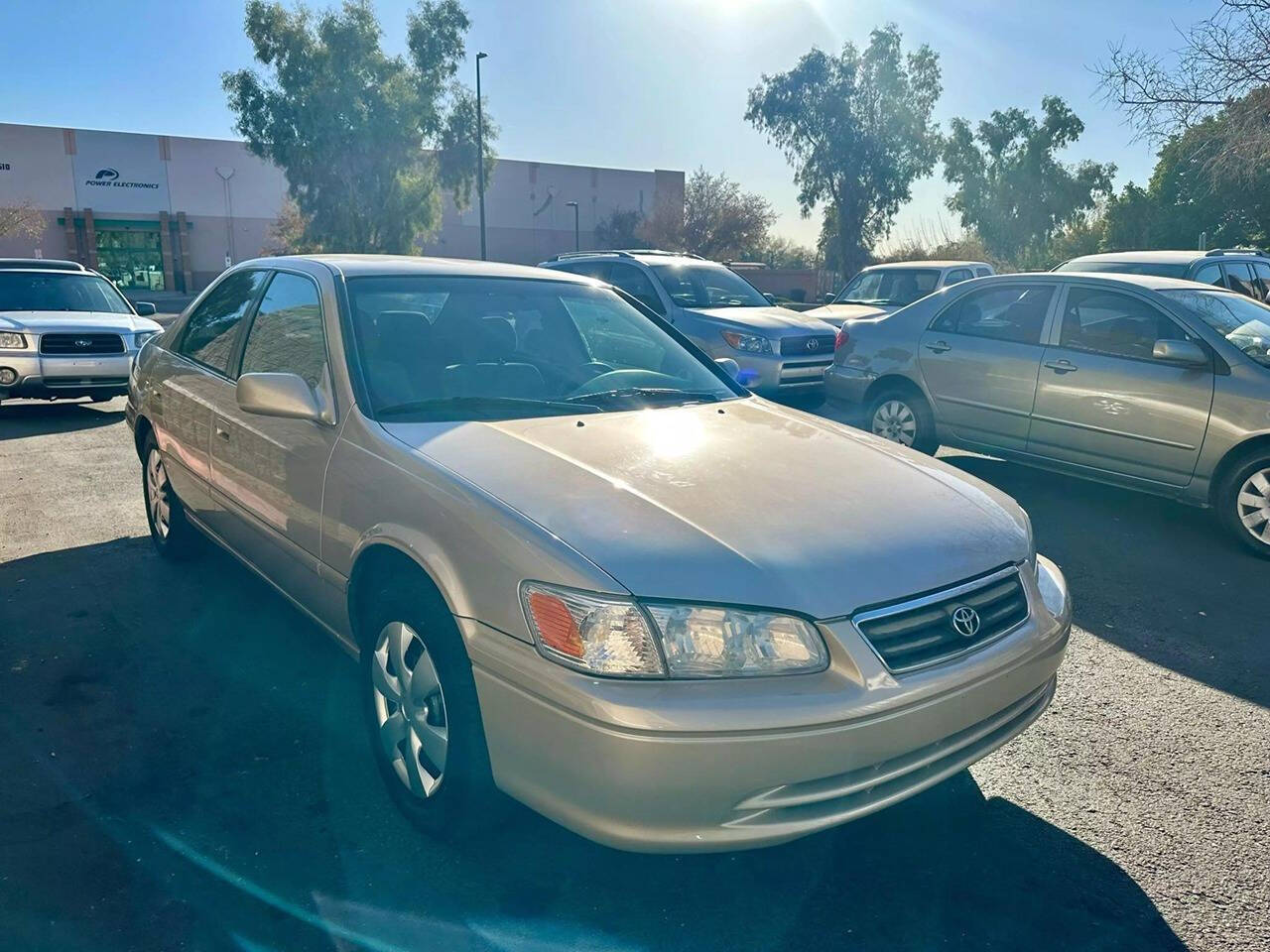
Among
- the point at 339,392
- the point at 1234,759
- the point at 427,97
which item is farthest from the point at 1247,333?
the point at 427,97

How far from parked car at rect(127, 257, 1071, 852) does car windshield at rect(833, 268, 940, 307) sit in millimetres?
10878

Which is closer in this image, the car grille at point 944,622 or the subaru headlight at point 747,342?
the car grille at point 944,622

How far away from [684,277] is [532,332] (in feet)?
24.7

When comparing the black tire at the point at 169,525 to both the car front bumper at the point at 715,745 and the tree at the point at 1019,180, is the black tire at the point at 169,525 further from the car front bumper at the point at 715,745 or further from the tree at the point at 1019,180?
the tree at the point at 1019,180

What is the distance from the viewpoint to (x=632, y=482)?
2672 mm

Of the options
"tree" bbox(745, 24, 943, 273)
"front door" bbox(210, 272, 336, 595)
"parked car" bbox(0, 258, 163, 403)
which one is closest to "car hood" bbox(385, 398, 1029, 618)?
"front door" bbox(210, 272, 336, 595)

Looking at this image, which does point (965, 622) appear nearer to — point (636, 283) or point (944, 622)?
point (944, 622)

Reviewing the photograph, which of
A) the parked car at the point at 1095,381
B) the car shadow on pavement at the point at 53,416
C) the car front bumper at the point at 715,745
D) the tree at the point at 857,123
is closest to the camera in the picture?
the car front bumper at the point at 715,745

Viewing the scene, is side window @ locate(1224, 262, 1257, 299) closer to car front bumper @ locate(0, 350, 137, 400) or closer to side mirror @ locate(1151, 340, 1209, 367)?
side mirror @ locate(1151, 340, 1209, 367)

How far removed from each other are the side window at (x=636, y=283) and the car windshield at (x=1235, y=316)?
5.47m

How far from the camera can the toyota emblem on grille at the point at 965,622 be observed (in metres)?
2.46

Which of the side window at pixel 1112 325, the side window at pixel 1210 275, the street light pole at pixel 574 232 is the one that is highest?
the street light pole at pixel 574 232

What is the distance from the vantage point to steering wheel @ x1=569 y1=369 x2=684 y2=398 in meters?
3.59

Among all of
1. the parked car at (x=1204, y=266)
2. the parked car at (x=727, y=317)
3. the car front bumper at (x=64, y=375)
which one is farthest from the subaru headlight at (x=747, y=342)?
the car front bumper at (x=64, y=375)
